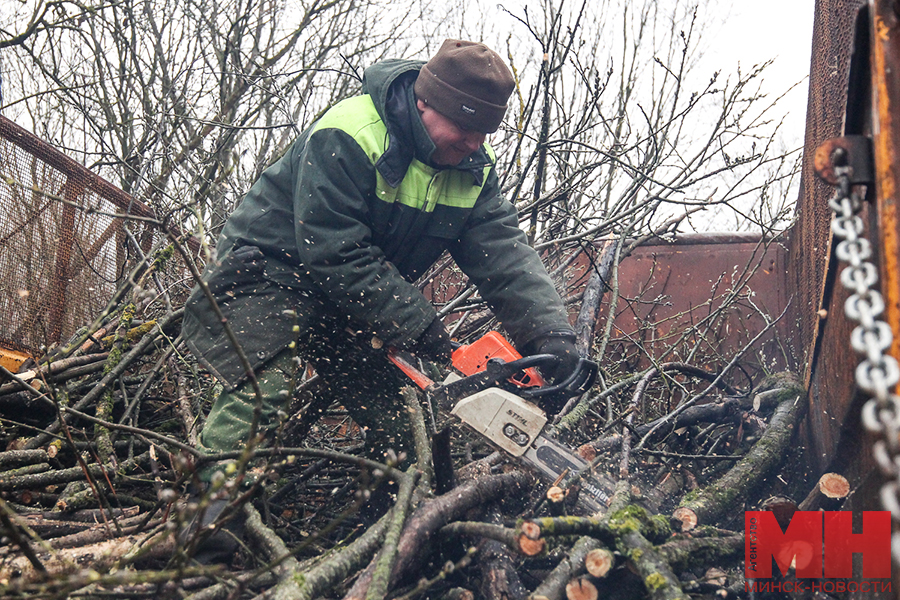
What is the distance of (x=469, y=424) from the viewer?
2.30 metres

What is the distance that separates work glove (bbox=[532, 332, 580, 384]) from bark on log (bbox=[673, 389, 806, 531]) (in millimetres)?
594

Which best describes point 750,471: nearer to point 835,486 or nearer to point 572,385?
point 835,486

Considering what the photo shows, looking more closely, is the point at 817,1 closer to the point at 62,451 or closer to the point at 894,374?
the point at 894,374

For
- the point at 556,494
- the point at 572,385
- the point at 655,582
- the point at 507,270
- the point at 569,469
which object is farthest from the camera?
the point at 507,270

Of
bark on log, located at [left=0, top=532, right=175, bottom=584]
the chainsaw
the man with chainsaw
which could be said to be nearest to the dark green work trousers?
the man with chainsaw

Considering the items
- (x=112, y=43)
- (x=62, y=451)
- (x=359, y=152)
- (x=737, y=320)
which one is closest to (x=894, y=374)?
(x=359, y=152)

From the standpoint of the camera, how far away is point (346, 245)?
7.77ft

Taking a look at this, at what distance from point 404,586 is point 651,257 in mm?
3120

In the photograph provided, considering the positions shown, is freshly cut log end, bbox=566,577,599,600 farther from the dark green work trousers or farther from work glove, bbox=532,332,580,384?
the dark green work trousers

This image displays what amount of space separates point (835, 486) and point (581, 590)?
0.86 m

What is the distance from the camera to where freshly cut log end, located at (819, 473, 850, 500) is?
1951mm

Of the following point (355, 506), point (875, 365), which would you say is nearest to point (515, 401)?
point (355, 506)

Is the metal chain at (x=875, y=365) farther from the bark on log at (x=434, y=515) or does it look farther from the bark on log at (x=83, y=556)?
the bark on log at (x=83, y=556)

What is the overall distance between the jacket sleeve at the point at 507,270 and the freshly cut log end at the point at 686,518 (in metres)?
0.79
